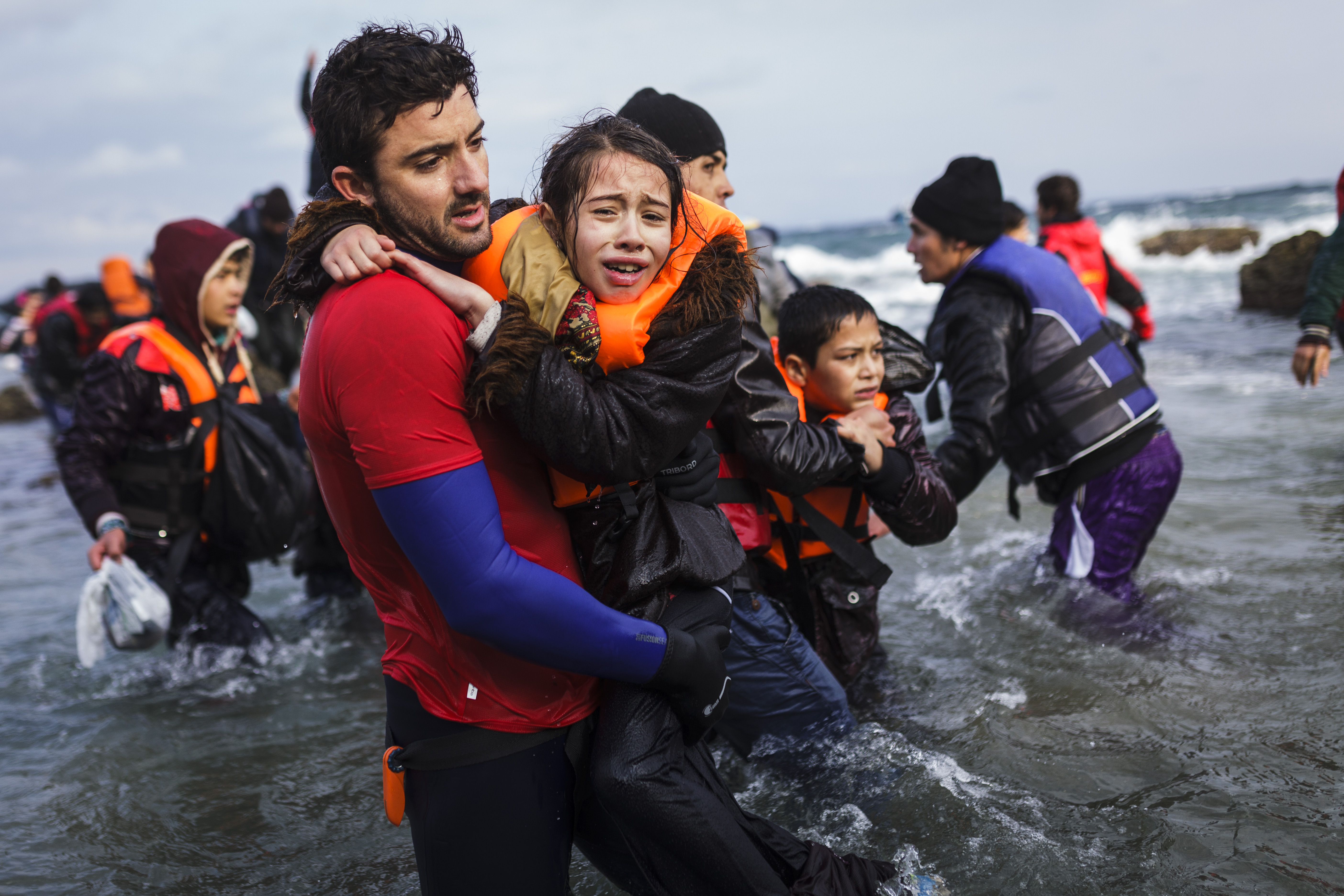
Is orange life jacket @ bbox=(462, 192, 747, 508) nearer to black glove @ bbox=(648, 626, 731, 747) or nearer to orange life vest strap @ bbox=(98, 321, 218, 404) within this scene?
black glove @ bbox=(648, 626, 731, 747)

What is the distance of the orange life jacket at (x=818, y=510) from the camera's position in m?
3.25

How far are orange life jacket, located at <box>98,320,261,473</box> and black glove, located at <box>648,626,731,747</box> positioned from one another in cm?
346

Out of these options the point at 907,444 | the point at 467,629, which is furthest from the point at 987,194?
the point at 467,629

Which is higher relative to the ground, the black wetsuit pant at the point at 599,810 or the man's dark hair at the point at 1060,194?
the man's dark hair at the point at 1060,194

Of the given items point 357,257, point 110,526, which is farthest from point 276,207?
point 357,257

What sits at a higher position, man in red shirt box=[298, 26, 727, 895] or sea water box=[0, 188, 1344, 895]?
man in red shirt box=[298, 26, 727, 895]

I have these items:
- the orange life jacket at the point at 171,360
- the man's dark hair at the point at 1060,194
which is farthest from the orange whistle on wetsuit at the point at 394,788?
the man's dark hair at the point at 1060,194

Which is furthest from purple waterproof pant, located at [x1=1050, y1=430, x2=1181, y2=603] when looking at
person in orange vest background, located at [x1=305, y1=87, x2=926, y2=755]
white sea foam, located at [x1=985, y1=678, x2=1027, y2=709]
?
person in orange vest background, located at [x1=305, y1=87, x2=926, y2=755]

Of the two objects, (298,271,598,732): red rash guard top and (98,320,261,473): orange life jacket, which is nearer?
(298,271,598,732): red rash guard top

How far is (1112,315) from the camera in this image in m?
18.8

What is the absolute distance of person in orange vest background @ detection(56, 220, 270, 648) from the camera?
437cm

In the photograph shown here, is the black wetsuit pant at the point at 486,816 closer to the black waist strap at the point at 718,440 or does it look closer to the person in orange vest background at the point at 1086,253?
the black waist strap at the point at 718,440

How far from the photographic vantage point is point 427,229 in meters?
1.86

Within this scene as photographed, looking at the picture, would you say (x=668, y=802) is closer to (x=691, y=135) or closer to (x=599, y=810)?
(x=599, y=810)
